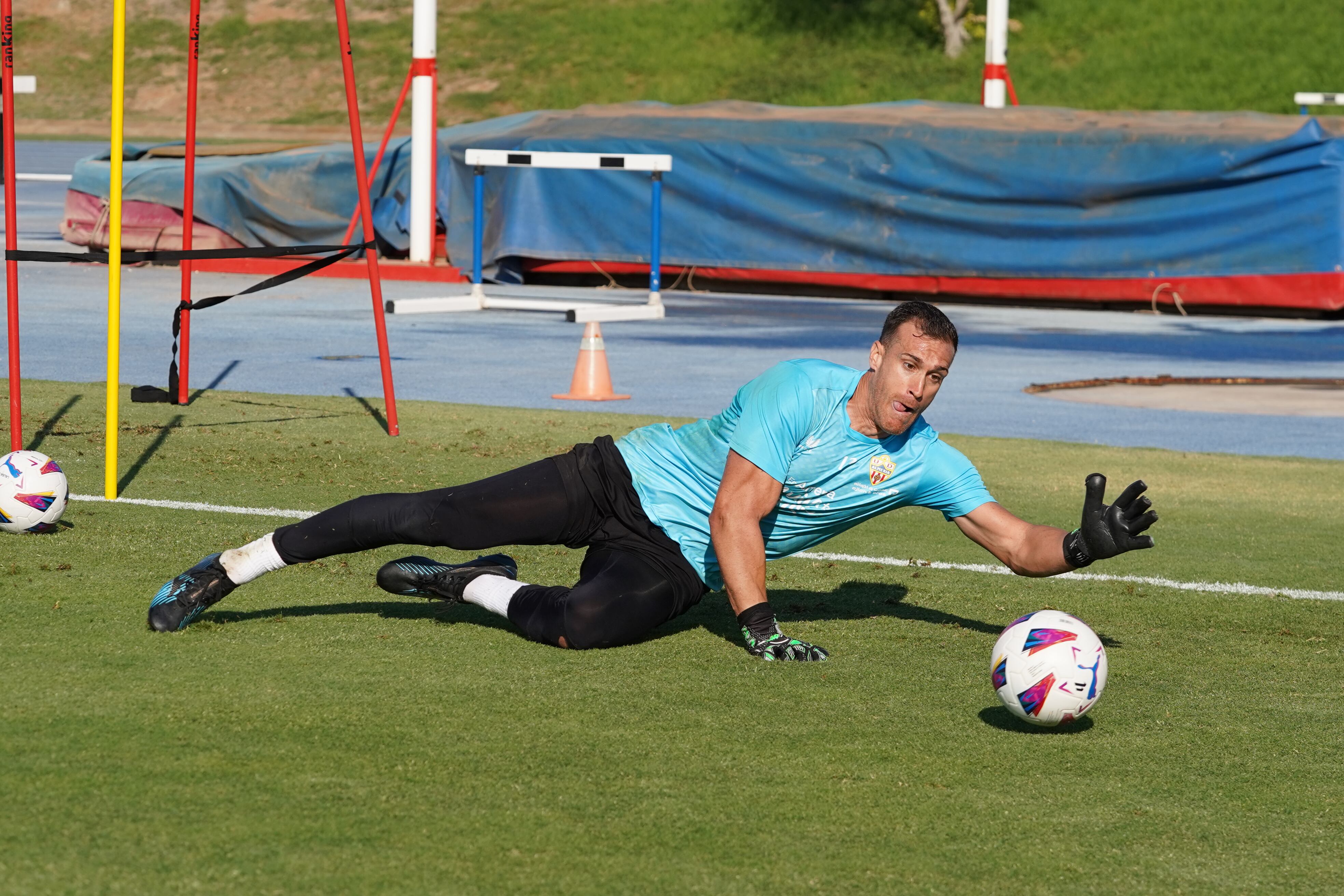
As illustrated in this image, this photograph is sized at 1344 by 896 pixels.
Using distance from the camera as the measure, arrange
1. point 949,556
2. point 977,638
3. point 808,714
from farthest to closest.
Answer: point 949,556 < point 977,638 < point 808,714

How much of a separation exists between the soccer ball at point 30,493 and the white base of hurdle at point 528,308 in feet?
33.8

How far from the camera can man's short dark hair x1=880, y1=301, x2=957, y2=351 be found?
5.28 m

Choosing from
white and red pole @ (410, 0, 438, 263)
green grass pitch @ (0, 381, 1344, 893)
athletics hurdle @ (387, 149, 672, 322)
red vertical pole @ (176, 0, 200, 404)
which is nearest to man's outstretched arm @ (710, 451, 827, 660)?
green grass pitch @ (0, 381, 1344, 893)

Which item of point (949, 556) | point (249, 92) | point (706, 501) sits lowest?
point (949, 556)

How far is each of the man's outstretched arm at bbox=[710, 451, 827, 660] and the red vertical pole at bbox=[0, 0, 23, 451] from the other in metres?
4.11

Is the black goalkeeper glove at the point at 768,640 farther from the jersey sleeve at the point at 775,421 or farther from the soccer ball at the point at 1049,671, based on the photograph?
the soccer ball at the point at 1049,671

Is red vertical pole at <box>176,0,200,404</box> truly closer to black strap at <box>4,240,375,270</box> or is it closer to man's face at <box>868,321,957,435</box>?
black strap at <box>4,240,375,270</box>

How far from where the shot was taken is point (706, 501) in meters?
5.85

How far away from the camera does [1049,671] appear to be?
4969 millimetres

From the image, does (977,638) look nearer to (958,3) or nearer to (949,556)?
(949,556)

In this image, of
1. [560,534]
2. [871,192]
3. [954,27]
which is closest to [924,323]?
[560,534]

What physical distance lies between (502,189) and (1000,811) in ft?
60.5

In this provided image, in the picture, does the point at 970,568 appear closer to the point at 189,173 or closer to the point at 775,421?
the point at 775,421

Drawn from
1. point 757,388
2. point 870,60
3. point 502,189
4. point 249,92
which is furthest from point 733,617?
point 249,92
